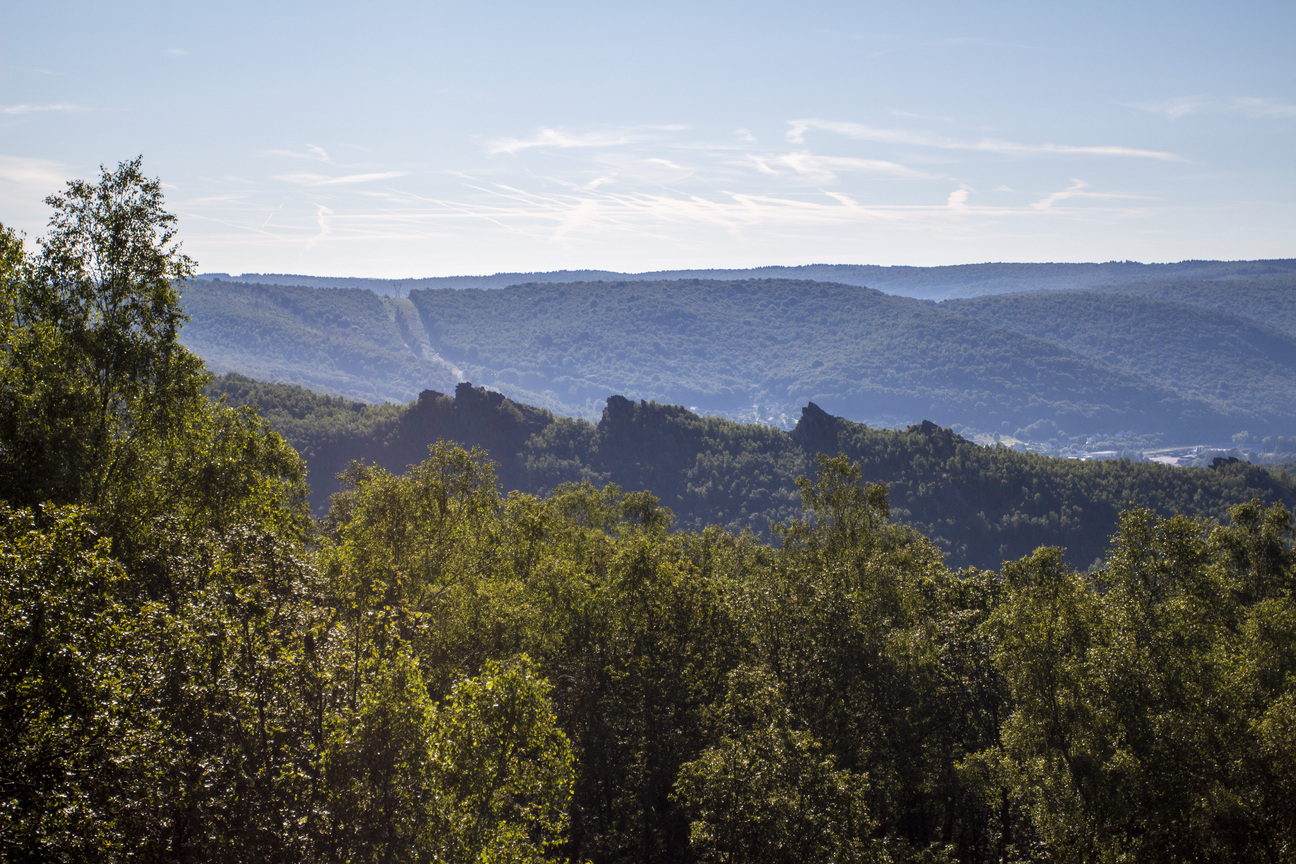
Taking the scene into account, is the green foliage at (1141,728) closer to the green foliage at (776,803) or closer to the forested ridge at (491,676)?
the forested ridge at (491,676)

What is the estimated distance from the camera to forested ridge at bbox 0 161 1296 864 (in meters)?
15.6

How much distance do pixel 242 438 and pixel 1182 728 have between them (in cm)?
3485

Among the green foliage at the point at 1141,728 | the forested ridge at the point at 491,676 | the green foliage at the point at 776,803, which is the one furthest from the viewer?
the green foliage at the point at 1141,728

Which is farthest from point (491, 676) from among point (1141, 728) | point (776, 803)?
point (1141, 728)

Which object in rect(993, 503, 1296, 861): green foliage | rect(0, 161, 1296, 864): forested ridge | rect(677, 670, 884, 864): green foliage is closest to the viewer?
rect(0, 161, 1296, 864): forested ridge

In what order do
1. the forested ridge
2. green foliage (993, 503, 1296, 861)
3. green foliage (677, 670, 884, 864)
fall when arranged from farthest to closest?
1. green foliage (993, 503, 1296, 861)
2. green foliage (677, 670, 884, 864)
3. the forested ridge

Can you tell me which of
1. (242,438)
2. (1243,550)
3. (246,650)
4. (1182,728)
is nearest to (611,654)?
(246,650)

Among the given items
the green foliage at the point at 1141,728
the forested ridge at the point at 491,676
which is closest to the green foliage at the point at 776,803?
the forested ridge at the point at 491,676

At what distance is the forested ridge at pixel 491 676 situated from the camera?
15.6 m

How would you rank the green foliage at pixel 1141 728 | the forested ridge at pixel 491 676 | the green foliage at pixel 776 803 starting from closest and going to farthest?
the forested ridge at pixel 491 676 → the green foliage at pixel 776 803 → the green foliage at pixel 1141 728

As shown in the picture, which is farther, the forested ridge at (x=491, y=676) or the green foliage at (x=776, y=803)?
the green foliage at (x=776, y=803)

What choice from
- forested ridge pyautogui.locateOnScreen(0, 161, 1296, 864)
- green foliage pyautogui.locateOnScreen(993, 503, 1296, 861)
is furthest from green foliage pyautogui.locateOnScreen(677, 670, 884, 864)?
green foliage pyautogui.locateOnScreen(993, 503, 1296, 861)

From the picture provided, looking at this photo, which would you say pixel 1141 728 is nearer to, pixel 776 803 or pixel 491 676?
pixel 776 803

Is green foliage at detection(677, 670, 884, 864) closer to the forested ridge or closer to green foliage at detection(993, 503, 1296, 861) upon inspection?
the forested ridge
